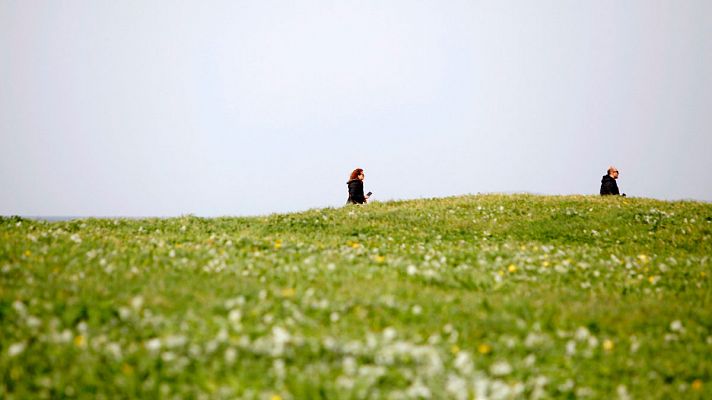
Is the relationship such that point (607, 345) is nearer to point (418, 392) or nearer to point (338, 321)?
point (418, 392)

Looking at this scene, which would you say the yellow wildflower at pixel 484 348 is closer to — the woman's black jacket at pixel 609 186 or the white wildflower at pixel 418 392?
the white wildflower at pixel 418 392

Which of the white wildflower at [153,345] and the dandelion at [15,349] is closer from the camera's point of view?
the dandelion at [15,349]

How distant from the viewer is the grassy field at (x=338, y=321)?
681 centimetres

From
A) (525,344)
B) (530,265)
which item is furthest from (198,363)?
(530,265)

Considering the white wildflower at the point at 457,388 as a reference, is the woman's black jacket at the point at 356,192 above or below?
above

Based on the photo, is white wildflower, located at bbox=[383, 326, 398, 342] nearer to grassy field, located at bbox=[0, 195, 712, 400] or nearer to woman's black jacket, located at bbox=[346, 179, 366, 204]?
grassy field, located at bbox=[0, 195, 712, 400]

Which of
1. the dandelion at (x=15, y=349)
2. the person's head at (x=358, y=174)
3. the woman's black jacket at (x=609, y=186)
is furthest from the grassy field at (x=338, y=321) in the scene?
the woman's black jacket at (x=609, y=186)

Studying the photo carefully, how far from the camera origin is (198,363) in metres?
6.96

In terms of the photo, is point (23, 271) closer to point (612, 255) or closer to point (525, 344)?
point (525, 344)

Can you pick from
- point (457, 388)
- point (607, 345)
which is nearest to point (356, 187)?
point (607, 345)

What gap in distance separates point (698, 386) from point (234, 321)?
21.7ft

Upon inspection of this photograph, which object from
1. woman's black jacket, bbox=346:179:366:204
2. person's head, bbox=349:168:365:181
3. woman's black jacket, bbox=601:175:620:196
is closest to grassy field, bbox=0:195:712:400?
woman's black jacket, bbox=346:179:366:204

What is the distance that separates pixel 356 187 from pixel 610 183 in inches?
652

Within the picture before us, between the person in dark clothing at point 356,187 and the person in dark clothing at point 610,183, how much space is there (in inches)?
612
